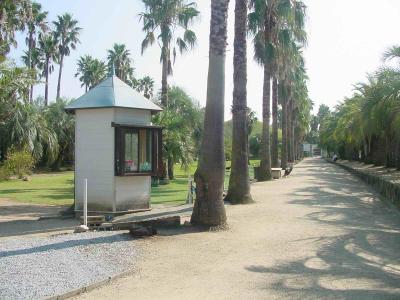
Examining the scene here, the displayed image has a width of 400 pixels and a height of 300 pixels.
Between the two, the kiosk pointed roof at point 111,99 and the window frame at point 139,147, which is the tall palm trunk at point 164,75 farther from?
the window frame at point 139,147

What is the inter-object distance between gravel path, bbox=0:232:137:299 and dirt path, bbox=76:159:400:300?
364 mm

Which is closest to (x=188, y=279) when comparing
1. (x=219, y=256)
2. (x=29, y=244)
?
(x=219, y=256)

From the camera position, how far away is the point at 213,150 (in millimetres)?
11750

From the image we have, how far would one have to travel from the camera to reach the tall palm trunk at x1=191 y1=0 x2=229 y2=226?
11.6 metres

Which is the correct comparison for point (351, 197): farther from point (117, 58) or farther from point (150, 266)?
point (117, 58)

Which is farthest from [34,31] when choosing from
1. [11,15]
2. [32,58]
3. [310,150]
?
[310,150]

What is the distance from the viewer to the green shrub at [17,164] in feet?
109

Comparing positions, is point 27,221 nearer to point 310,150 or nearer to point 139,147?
point 139,147

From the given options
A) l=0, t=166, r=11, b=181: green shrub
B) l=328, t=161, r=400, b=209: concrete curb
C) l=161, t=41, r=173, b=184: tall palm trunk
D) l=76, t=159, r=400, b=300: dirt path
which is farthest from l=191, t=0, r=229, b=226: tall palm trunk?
l=0, t=166, r=11, b=181: green shrub

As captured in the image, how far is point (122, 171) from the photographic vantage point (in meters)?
14.1

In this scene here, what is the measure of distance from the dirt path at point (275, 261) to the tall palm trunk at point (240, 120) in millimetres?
2815

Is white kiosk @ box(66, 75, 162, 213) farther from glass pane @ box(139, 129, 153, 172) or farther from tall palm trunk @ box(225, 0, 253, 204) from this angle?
tall palm trunk @ box(225, 0, 253, 204)

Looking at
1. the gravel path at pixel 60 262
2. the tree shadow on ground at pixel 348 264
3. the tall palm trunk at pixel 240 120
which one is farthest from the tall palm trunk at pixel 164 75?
the gravel path at pixel 60 262

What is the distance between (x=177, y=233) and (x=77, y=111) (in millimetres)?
5593
